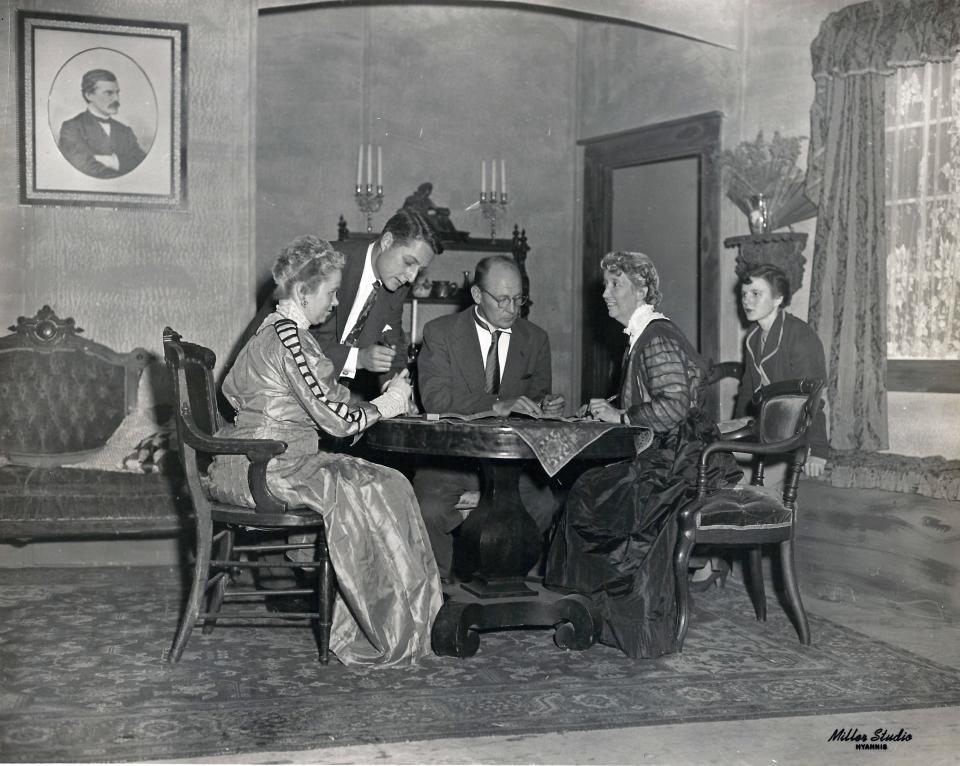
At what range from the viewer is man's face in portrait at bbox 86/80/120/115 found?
523 centimetres

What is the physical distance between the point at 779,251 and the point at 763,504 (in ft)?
6.62

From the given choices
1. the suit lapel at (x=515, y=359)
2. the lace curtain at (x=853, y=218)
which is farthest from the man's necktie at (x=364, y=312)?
the lace curtain at (x=853, y=218)

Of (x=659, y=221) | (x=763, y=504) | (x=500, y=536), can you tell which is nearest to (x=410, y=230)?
(x=500, y=536)

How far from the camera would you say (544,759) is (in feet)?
9.28

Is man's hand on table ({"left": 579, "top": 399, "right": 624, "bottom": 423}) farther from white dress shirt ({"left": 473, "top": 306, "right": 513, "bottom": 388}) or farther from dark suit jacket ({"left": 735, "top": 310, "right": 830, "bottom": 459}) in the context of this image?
dark suit jacket ({"left": 735, "top": 310, "right": 830, "bottom": 459})

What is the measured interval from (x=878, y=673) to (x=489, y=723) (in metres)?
1.52

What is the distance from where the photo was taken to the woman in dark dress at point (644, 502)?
3.96 meters

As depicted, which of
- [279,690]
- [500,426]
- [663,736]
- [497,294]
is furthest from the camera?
[497,294]

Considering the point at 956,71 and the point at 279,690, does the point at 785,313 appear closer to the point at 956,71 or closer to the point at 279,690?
the point at 956,71

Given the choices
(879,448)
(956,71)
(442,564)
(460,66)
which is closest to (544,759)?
(442,564)

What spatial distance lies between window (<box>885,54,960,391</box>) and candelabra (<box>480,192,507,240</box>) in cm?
279

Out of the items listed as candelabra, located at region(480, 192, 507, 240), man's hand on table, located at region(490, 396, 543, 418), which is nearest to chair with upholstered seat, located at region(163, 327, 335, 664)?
man's hand on table, located at region(490, 396, 543, 418)

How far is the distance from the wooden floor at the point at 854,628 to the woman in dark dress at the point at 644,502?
0.84 metres

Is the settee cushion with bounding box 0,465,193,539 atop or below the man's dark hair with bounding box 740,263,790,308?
below
